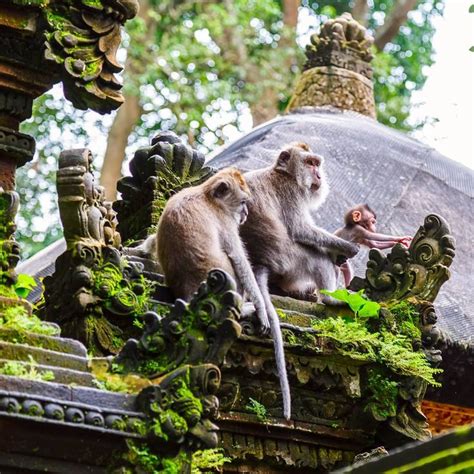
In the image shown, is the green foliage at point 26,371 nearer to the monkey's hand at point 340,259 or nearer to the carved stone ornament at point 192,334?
the carved stone ornament at point 192,334

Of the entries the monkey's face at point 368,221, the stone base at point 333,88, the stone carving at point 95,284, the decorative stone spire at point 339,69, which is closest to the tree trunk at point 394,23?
the decorative stone spire at point 339,69

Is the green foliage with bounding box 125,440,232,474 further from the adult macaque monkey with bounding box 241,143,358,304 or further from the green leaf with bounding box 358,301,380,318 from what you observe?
the green leaf with bounding box 358,301,380,318

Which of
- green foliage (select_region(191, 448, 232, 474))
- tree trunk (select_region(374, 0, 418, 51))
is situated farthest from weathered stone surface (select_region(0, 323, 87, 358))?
tree trunk (select_region(374, 0, 418, 51))

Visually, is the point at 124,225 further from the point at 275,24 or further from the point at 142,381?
the point at 275,24

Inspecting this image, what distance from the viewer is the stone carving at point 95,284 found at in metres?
7.50

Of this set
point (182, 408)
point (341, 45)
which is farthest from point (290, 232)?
point (341, 45)

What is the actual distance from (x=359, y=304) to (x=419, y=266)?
50 cm

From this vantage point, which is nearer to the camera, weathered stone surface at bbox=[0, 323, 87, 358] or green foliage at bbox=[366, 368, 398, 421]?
weathered stone surface at bbox=[0, 323, 87, 358]

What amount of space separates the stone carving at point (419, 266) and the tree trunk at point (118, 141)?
1368 centimetres

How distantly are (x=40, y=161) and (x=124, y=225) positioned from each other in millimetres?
15111

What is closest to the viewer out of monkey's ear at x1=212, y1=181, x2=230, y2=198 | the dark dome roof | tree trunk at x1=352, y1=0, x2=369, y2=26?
monkey's ear at x1=212, y1=181, x2=230, y2=198

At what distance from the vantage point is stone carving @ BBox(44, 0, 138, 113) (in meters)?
8.23

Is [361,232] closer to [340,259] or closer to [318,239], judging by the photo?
[340,259]

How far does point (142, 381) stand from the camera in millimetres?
5738
